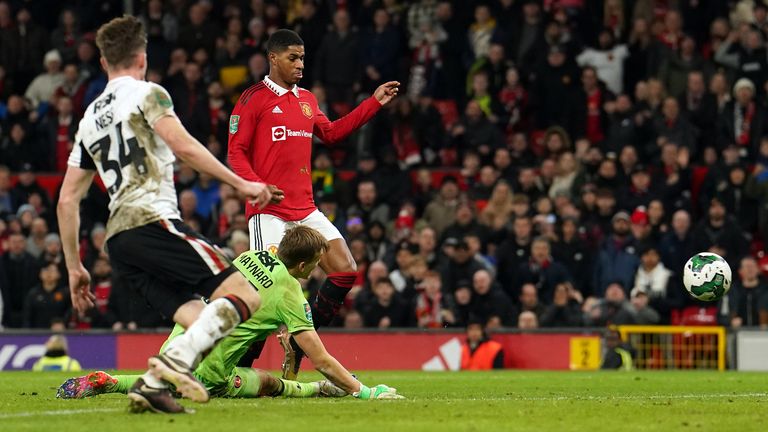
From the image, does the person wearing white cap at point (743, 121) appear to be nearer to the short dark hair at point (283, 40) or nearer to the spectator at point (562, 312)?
the spectator at point (562, 312)

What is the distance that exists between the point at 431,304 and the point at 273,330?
9.90 meters

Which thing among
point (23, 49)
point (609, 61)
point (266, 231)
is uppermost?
point (23, 49)

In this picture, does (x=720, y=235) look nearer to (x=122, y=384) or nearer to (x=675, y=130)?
(x=675, y=130)

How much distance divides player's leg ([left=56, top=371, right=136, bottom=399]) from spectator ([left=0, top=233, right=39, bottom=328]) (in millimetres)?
11644

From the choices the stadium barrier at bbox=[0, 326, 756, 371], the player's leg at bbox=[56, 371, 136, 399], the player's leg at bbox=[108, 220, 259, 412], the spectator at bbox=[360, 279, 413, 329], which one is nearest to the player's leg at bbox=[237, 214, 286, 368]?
the player's leg at bbox=[56, 371, 136, 399]

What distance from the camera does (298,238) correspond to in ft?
33.3

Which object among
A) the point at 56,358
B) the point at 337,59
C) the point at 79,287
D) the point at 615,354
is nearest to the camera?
the point at 79,287

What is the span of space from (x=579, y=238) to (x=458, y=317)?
2226 millimetres

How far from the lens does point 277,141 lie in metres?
11.8

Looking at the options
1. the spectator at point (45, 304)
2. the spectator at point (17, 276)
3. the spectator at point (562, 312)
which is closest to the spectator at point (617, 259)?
the spectator at point (562, 312)

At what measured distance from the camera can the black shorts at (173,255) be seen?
27.8 feet

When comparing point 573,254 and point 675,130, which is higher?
point 675,130

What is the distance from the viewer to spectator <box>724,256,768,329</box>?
63.4 ft

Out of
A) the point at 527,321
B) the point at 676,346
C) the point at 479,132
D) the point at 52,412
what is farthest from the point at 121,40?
the point at 479,132
